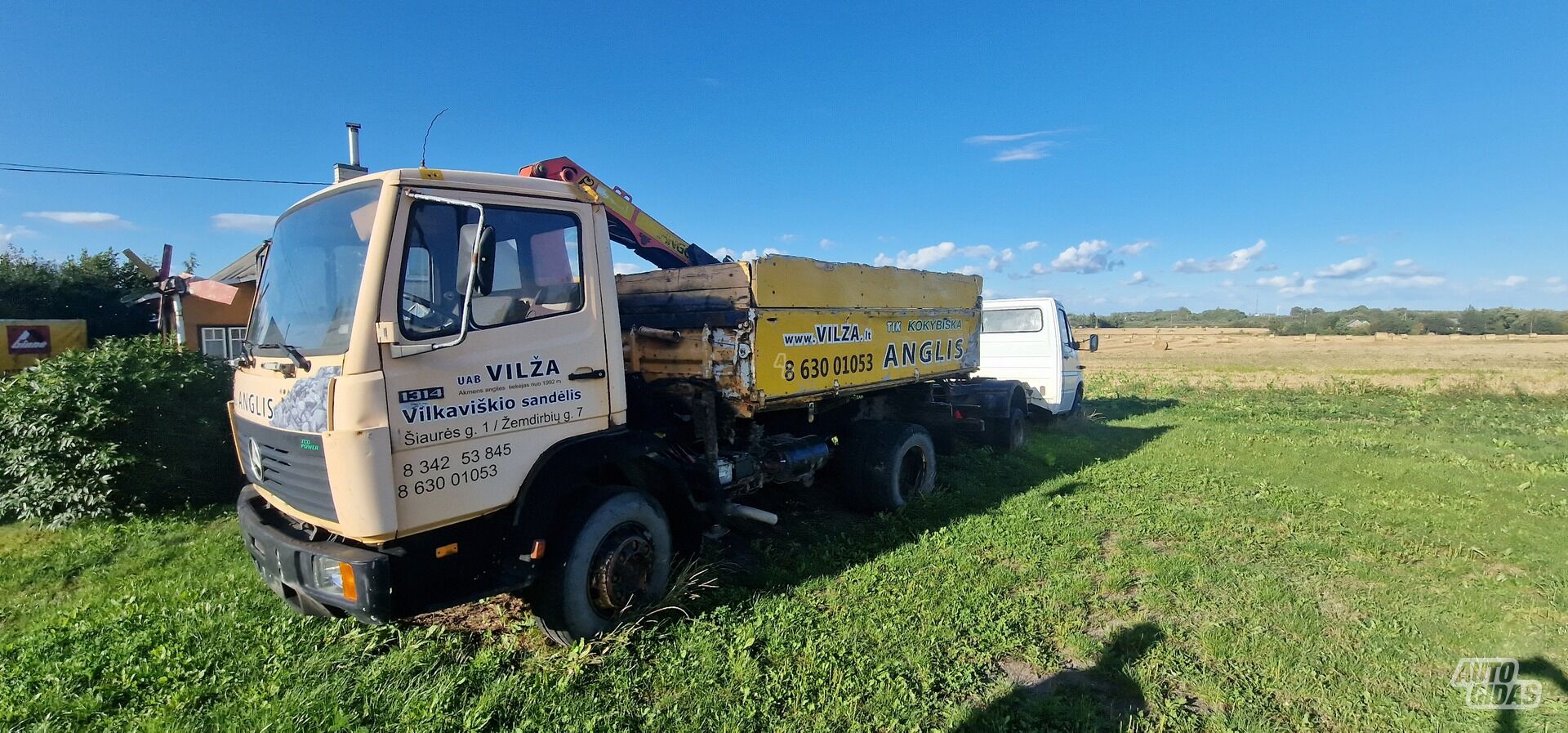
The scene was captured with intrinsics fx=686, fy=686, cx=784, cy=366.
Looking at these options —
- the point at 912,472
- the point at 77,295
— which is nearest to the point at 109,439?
the point at 912,472

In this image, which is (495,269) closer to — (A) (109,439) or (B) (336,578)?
(B) (336,578)

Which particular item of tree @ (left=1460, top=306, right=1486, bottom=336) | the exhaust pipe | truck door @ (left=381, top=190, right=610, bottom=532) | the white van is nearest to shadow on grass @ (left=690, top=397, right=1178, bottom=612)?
the exhaust pipe

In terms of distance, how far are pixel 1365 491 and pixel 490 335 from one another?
29.3 feet

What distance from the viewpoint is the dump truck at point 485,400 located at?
10.3ft

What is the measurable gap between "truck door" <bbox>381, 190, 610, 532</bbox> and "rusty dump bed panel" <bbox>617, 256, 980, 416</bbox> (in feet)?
3.74

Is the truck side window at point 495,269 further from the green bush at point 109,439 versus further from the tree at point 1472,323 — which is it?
the tree at point 1472,323

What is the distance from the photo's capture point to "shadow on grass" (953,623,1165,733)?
3219mm

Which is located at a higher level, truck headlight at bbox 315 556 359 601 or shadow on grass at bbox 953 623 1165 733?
truck headlight at bbox 315 556 359 601

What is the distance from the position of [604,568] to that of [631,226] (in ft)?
9.94

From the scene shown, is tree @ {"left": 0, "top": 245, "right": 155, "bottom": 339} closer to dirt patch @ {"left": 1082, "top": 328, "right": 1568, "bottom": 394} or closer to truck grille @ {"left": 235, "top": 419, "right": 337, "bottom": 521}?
truck grille @ {"left": 235, "top": 419, "right": 337, "bottom": 521}

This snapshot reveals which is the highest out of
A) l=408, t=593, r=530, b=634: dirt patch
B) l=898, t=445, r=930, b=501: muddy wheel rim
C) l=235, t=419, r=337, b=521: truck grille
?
l=235, t=419, r=337, b=521: truck grille

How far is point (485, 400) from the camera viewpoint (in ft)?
11.2

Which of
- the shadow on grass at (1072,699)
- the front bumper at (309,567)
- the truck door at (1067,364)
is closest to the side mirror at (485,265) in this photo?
the front bumper at (309,567)

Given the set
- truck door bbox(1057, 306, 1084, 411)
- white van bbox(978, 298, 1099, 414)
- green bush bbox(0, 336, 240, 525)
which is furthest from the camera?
truck door bbox(1057, 306, 1084, 411)
